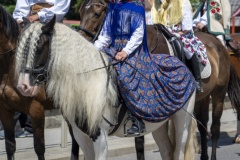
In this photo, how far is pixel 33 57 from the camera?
18.0 ft

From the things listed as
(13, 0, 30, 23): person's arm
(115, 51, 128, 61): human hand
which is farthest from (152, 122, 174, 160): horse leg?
(13, 0, 30, 23): person's arm

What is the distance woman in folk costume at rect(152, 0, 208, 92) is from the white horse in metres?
2.58

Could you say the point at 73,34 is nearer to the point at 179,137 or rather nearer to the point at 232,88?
the point at 179,137

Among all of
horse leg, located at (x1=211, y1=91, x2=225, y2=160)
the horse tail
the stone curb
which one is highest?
the horse tail

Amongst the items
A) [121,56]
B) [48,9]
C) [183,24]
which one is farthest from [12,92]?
[183,24]

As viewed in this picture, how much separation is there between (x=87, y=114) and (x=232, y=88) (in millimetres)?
4588

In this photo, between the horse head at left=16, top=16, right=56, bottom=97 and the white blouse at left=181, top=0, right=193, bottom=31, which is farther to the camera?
the white blouse at left=181, top=0, right=193, bottom=31

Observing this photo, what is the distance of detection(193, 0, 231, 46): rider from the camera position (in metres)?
10.5

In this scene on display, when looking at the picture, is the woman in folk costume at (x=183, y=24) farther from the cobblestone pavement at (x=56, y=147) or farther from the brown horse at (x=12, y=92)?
the cobblestone pavement at (x=56, y=147)

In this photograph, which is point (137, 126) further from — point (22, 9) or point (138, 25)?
point (22, 9)

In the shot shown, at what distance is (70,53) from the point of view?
5621 mm

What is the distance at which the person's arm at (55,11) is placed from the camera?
7816 millimetres

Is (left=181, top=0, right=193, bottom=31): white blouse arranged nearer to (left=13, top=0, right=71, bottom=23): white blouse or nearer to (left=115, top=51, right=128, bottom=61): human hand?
(left=13, top=0, right=71, bottom=23): white blouse

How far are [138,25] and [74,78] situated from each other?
3.20 feet
